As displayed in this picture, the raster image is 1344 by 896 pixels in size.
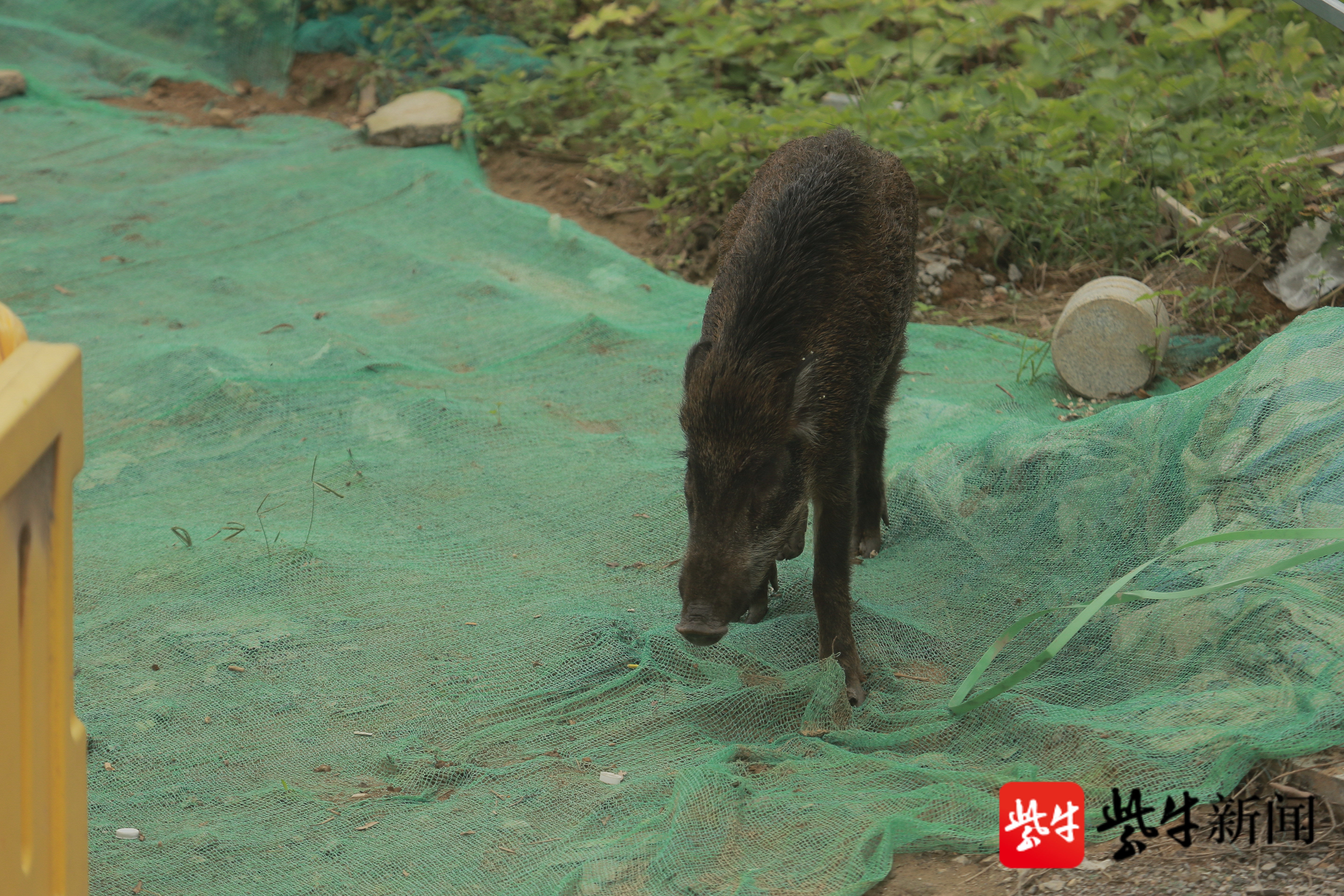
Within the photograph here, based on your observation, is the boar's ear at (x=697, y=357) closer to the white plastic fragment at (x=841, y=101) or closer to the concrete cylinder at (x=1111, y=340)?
the concrete cylinder at (x=1111, y=340)

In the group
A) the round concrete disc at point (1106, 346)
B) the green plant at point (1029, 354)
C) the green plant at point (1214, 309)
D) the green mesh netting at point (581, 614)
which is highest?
the green plant at point (1214, 309)

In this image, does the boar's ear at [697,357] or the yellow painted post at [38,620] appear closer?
the yellow painted post at [38,620]

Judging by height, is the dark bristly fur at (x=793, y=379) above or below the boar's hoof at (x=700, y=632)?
above

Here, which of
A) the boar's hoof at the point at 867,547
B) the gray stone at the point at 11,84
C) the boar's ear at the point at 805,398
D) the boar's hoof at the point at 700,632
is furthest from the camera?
the gray stone at the point at 11,84

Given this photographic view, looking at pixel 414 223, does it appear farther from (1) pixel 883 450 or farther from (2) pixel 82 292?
(1) pixel 883 450

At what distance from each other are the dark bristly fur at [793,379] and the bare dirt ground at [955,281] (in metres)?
0.98

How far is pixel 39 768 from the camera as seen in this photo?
6.11 feet

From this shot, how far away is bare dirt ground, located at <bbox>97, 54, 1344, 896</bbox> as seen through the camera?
98.6 inches

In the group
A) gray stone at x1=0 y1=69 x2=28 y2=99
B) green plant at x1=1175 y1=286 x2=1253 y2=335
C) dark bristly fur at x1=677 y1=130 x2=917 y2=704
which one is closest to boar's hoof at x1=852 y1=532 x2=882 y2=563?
dark bristly fur at x1=677 y1=130 x2=917 y2=704

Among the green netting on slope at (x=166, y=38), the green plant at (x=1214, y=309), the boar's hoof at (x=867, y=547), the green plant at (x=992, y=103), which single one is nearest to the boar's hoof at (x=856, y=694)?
the boar's hoof at (x=867, y=547)

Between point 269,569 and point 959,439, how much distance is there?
2.75 meters

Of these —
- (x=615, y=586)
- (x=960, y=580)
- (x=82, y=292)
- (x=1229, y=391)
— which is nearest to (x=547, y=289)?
(x=82, y=292)

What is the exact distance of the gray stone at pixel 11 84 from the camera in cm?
952

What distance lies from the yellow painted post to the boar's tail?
1942 millimetres
